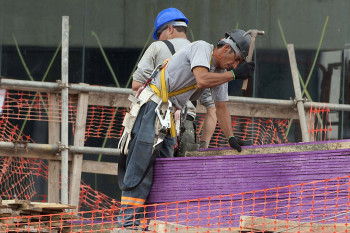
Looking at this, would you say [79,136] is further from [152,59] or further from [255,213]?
[255,213]

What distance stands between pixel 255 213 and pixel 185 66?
143 centimetres

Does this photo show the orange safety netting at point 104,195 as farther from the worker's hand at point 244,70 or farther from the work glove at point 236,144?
the worker's hand at point 244,70

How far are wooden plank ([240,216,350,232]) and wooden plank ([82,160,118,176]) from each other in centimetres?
369

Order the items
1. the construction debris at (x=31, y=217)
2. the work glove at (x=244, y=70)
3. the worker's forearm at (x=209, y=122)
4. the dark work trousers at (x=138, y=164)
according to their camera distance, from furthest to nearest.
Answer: the worker's forearm at (x=209, y=122), the construction debris at (x=31, y=217), the dark work trousers at (x=138, y=164), the work glove at (x=244, y=70)

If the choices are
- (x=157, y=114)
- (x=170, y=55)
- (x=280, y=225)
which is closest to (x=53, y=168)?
(x=170, y=55)

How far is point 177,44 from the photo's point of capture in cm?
962

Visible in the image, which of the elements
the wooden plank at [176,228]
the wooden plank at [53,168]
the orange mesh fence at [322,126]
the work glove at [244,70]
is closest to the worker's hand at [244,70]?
the work glove at [244,70]

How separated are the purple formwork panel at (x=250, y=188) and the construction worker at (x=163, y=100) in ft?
0.61

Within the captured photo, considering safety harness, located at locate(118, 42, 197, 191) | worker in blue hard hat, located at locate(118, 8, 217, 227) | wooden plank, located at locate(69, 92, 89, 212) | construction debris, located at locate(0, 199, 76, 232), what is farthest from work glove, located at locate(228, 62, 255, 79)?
wooden plank, located at locate(69, 92, 89, 212)

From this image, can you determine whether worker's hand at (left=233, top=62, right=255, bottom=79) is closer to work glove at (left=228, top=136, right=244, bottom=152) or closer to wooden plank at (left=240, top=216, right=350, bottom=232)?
work glove at (left=228, top=136, right=244, bottom=152)

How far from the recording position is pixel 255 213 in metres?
8.07

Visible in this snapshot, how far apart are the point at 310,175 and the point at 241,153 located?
2.92ft

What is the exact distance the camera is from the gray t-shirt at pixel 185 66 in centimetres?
841

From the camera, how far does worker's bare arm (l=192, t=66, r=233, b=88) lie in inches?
328
